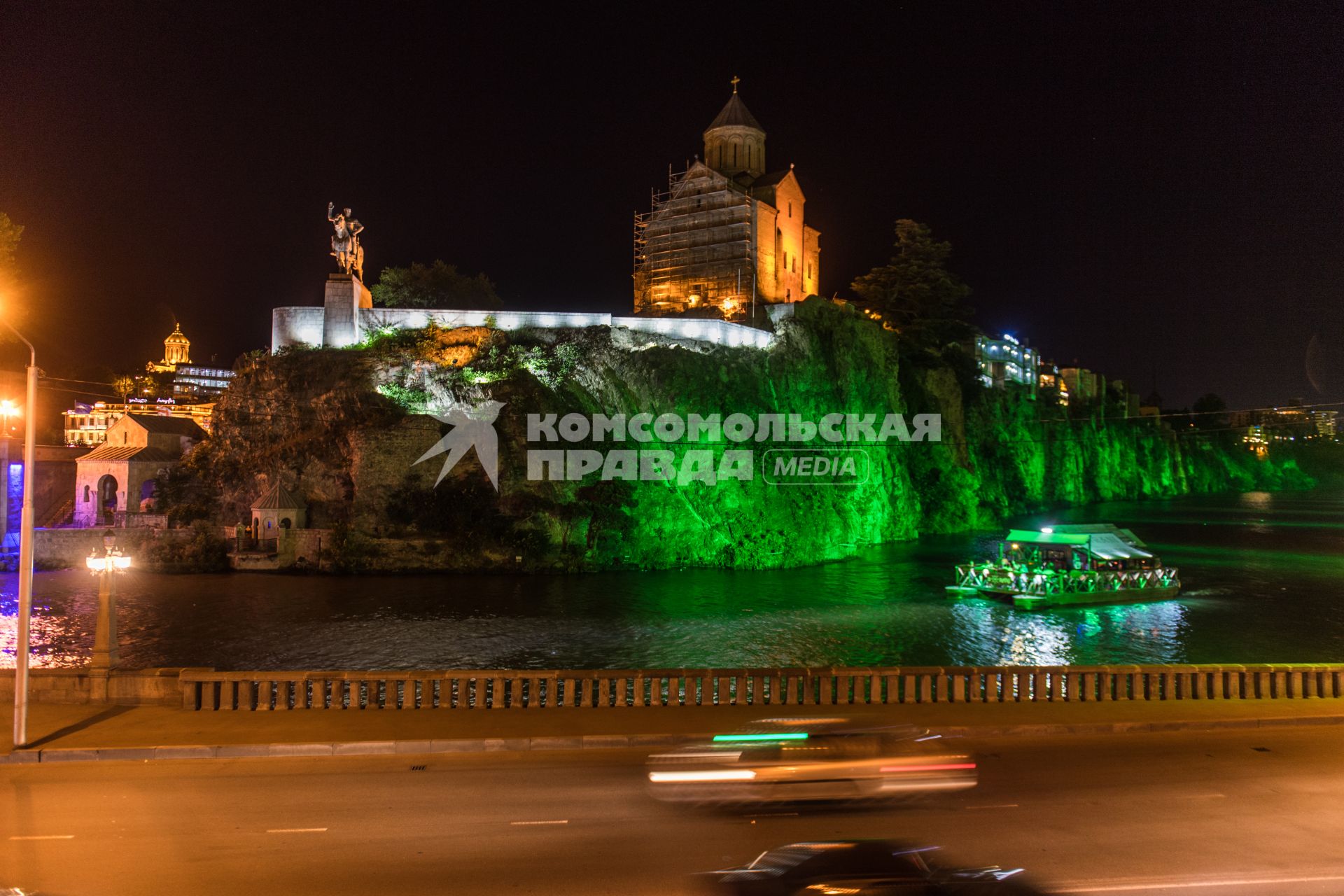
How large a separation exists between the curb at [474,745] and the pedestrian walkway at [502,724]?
1 cm

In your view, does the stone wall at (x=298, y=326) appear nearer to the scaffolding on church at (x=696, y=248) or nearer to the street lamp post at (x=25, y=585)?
the scaffolding on church at (x=696, y=248)

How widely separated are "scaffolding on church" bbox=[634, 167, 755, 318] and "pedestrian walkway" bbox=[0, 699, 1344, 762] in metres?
52.6

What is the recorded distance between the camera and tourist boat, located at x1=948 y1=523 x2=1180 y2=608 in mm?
34844

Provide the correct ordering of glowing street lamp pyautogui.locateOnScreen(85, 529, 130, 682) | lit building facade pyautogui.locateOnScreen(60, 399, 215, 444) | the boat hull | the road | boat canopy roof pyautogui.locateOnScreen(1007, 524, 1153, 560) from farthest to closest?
1. lit building facade pyautogui.locateOnScreen(60, 399, 215, 444)
2. boat canopy roof pyautogui.locateOnScreen(1007, 524, 1153, 560)
3. the boat hull
4. glowing street lamp pyautogui.locateOnScreen(85, 529, 130, 682)
5. the road

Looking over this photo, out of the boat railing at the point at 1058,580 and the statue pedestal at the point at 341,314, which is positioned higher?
the statue pedestal at the point at 341,314

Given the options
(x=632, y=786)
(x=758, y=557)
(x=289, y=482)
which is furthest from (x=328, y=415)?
(x=632, y=786)

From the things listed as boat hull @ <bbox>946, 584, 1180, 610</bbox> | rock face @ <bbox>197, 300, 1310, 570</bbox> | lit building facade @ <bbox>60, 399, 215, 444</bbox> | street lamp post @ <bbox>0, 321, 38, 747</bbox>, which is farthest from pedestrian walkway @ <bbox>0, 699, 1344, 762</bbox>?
lit building facade @ <bbox>60, 399, 215, 444</bbox>

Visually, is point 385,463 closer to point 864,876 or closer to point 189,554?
point 189,554

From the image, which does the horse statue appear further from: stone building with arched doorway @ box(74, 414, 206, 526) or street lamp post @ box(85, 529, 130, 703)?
street lamp post @ box(85, 529, 130, 703)

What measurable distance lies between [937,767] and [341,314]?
53313mm

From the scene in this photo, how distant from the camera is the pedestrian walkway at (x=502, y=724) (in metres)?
10.6

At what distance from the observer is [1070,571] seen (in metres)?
35.2

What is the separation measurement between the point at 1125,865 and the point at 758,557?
40087mm

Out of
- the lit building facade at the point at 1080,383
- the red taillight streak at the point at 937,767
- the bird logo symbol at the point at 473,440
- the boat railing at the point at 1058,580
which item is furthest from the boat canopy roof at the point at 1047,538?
the lit building facade at the point at 1080,383
